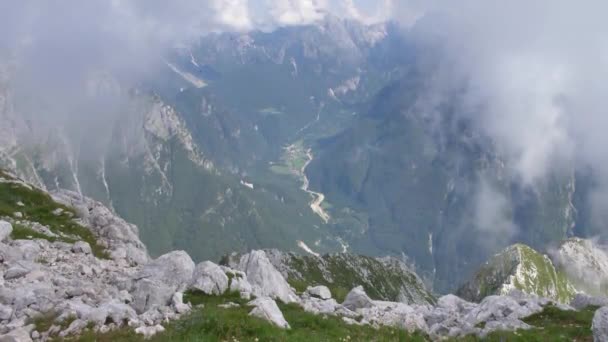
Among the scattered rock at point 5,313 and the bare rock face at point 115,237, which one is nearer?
the scattered rock at point 5,313

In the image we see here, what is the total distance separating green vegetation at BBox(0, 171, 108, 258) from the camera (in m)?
50.0

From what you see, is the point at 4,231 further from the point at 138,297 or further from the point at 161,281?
the point at 138,297

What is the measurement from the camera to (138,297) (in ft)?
95.2

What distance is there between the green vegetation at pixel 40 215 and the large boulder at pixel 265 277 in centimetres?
1533

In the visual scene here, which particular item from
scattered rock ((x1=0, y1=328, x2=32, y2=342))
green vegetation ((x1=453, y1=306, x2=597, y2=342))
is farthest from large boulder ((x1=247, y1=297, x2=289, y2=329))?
green vegetation ((x1=453, y1=306, x2=597, y2=342))

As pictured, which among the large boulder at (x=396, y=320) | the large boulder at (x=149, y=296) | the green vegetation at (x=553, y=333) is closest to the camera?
the large boulder at (x=149, y=296)

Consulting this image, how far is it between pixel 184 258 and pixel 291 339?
76.6 feet

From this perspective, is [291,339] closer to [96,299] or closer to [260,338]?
[260,338]

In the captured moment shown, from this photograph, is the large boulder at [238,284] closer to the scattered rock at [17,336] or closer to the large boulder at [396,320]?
Result: the large boulder at [396,320]

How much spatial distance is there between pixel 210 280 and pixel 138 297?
19.9 ft

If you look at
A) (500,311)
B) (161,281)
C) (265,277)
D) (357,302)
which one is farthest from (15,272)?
(500,311)

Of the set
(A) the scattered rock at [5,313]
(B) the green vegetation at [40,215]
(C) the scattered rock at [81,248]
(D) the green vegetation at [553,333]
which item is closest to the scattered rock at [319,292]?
(D) the green vegetation at [553,333]

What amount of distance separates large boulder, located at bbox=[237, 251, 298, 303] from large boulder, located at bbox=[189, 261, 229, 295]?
5115 millimetres

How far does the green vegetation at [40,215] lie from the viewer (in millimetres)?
50031
